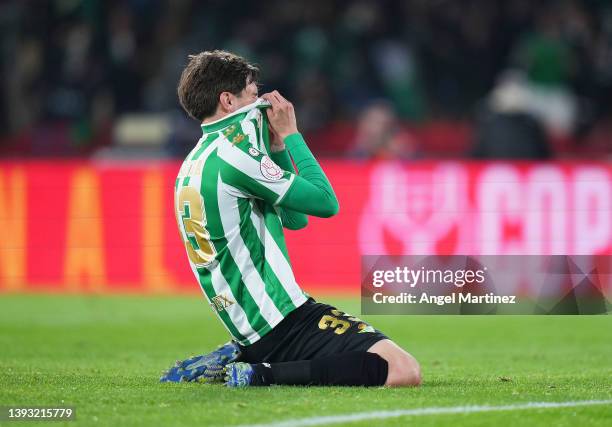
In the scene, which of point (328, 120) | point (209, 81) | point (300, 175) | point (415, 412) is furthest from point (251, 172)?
point (328, 120)

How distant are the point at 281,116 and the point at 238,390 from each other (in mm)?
1419

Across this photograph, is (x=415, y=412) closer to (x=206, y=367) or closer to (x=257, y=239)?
(x=257, y=239)

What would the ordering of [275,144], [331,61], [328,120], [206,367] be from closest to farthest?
1. [206,367]
2. [275,144]
3. [328,120]
4. [331,61]

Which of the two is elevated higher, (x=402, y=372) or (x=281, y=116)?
(x=281, y=116)

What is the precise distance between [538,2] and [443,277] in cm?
1187

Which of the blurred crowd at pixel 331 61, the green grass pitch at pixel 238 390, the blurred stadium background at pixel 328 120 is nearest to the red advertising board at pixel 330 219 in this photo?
the blurred stadium background at pixel 328 120

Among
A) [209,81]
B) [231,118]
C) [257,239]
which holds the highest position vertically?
[209,81]

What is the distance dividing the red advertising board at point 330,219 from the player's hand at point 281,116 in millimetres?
7268

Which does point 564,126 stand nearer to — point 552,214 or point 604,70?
point 604,70

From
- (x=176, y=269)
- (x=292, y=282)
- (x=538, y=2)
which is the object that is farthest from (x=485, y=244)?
(x=292, y=282)

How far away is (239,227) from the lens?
631 centimetres

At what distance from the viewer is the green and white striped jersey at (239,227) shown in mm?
6234

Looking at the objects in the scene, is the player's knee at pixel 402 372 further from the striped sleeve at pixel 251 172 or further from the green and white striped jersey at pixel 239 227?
the striped sleeve at pixel 251 172

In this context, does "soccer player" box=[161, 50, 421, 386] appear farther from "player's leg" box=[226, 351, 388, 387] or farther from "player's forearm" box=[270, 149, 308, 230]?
"player's forearm" box=[270, 149, 308, 230]
